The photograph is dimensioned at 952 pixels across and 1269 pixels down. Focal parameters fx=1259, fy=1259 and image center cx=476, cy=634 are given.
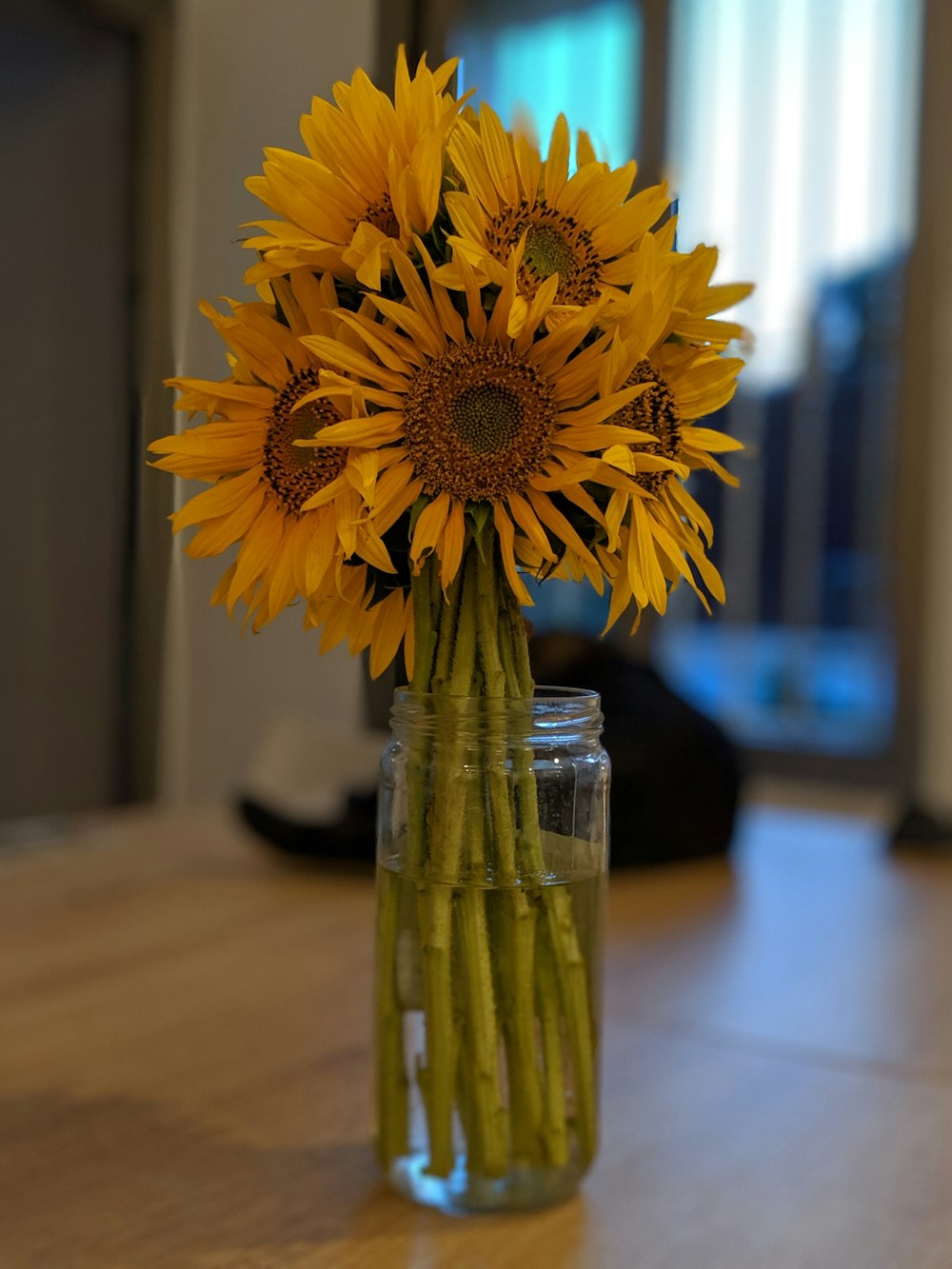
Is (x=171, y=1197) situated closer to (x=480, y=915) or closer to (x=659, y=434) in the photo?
(x=480, y=915)

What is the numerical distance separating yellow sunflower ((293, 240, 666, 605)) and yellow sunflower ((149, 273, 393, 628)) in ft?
0.06

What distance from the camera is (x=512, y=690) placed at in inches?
20.0

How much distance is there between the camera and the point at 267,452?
0.47 m

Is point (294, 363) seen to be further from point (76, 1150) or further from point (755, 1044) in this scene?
point (755, 1044)

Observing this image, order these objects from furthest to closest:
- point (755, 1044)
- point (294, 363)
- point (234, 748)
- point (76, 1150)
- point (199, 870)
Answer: point (199, 870) < point (234, 748) < point (755, 1044) < point (76, 1150) < point (294, 363)

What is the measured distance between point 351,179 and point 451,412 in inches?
3.7

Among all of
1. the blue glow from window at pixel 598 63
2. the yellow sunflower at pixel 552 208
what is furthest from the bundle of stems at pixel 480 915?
the blue glow from window at pixel 598 63

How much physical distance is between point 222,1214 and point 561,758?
24 centimetres

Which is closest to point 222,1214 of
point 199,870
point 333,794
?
point 199,870

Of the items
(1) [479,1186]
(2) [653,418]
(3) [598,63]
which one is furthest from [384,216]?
(3) [598,63]

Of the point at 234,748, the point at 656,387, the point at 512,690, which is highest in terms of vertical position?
the point at 656,387

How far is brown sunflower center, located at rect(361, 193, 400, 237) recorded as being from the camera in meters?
0.46

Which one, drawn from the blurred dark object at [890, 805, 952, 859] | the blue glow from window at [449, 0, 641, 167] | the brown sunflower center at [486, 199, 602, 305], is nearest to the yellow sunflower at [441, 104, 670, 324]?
the brown sunflower center at [486, 199, 602, 305]

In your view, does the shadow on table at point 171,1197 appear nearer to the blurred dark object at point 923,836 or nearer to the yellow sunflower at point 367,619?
the yellow sunflower at point 367,619
